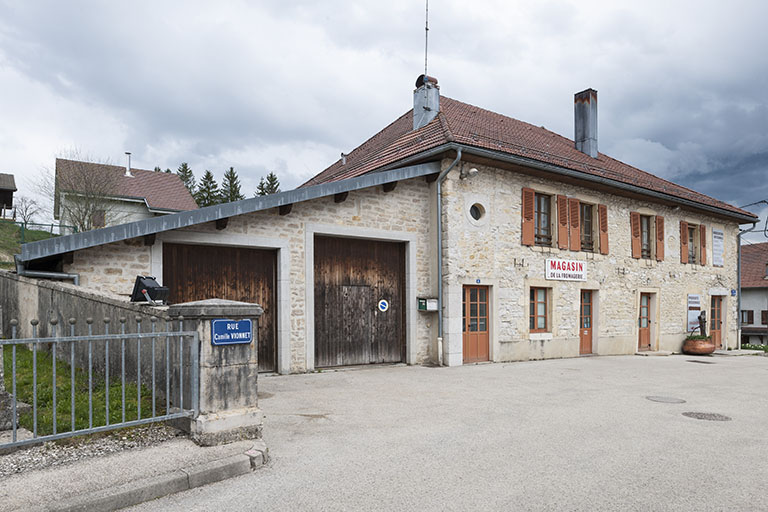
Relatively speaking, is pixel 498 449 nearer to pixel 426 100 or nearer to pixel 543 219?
pixel 543 219

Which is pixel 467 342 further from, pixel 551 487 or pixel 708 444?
pixel 551 487

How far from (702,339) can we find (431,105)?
1228 centimetres

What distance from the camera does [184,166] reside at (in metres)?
66.7

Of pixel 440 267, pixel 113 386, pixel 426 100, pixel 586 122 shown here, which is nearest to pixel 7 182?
pixel 426 100

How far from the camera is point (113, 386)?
5.66 m

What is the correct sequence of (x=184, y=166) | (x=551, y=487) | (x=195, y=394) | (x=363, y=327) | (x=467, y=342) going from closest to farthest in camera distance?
(x=551, y=487) < (x=195, y=394) < (x=363, y=327) < (x=467, y=342) < (x=184, y=166)

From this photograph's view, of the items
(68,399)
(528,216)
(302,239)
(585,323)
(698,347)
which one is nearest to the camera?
(68,399)

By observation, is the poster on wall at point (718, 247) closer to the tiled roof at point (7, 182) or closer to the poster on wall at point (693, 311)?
the poster on wall at point (693, 311)

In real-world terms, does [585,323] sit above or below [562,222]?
below

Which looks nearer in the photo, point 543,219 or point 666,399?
point 666,399

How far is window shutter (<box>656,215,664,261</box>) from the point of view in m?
17.2

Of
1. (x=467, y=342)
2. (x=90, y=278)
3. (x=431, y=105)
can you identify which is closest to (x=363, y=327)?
(x=467, y=342)

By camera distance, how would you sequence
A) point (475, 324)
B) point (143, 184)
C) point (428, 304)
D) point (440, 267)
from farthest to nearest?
point (143, 184) → point (475, 324) → point (440, 267) → point (428, 304)

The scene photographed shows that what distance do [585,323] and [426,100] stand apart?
7.69m
